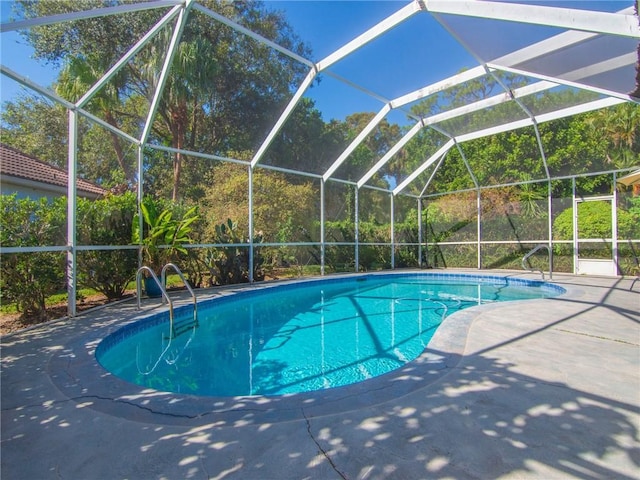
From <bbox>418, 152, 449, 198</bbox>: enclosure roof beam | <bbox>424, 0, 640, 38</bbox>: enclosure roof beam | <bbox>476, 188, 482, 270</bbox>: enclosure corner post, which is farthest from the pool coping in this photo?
<bbox>476, 188, 482, 270</bbox>: enclosure corner post

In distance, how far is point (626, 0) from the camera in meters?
4.00

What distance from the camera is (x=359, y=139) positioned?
10125 millimetres

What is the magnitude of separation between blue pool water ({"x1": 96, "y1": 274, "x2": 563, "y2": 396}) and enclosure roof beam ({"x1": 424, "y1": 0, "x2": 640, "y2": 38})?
14.9 feet

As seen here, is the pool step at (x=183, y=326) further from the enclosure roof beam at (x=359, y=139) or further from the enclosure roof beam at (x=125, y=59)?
the enclosure roof beam at (x=359, y=139)

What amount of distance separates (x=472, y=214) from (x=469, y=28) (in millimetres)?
9274

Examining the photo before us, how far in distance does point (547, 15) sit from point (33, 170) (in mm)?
8967

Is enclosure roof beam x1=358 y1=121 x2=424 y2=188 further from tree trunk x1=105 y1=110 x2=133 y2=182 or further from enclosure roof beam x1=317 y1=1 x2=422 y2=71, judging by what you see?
tree trunk x1=105 y1=110 x2=133 y2=182

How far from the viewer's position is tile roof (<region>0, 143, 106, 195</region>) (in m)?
6.31

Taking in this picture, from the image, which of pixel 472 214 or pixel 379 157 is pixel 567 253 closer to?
pixel 472 214

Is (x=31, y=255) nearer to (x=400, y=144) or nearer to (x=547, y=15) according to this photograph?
(x=547, y=15)

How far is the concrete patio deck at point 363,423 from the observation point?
1866 mm

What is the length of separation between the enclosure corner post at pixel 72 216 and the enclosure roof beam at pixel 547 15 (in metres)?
6.27

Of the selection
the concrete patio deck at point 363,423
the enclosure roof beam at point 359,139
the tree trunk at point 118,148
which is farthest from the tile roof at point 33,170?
the enclosure roof beam at point 359,139

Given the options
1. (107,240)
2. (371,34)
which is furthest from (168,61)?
(371,34)
